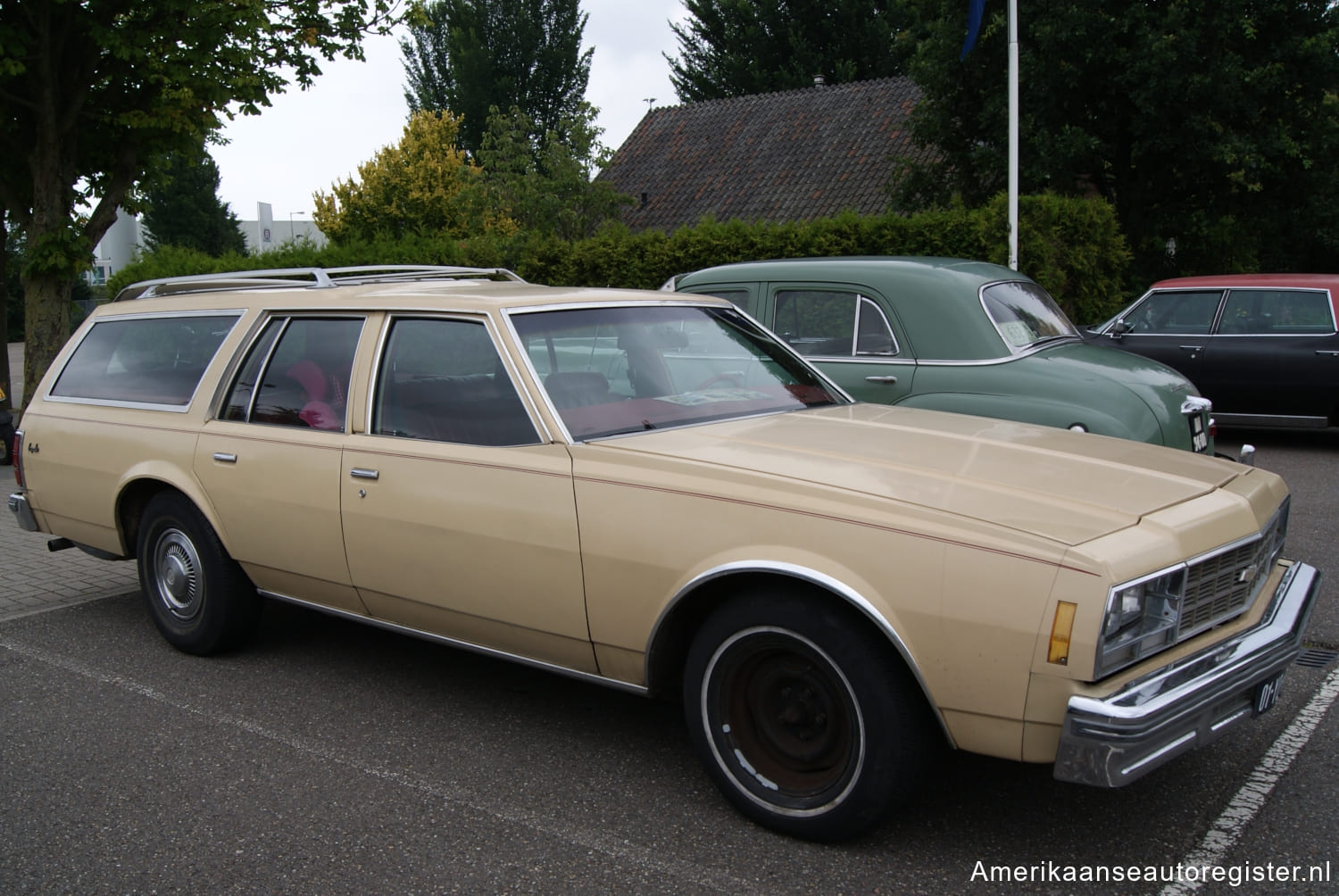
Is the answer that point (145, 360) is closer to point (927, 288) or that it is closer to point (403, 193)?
point (927, 288)

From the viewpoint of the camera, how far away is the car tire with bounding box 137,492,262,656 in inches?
189

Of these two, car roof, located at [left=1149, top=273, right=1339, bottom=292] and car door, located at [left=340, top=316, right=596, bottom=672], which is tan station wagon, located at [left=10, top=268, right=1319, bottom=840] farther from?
car roof, located at [left=1149, top=273, right=1339, bottom=292]

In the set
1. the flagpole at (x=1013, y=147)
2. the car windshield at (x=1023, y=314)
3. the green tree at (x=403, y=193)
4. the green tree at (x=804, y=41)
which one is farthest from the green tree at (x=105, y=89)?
the green tree at (x=403, y=193)

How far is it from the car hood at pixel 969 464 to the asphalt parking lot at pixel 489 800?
97 centimetres

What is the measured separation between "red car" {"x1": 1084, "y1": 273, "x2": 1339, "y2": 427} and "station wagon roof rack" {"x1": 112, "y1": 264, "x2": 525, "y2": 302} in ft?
24.6

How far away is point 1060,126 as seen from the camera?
17719mm

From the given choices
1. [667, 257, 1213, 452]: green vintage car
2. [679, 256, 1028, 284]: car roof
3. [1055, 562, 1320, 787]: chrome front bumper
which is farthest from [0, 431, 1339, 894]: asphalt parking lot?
[679, 256, 1028, 284]: car roof

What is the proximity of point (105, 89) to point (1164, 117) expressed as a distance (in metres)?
14.8

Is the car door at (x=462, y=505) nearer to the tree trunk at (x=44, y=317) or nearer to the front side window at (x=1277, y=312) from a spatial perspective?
the front side window at (x=1277, y=312)

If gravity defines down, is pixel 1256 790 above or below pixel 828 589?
below

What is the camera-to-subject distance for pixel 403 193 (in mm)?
39750

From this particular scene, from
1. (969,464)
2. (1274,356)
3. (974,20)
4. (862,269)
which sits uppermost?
(974,20)

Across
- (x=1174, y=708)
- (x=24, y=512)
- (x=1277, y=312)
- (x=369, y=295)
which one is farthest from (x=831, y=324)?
(x=1277, y=312)

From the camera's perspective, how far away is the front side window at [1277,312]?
34.8 feet
